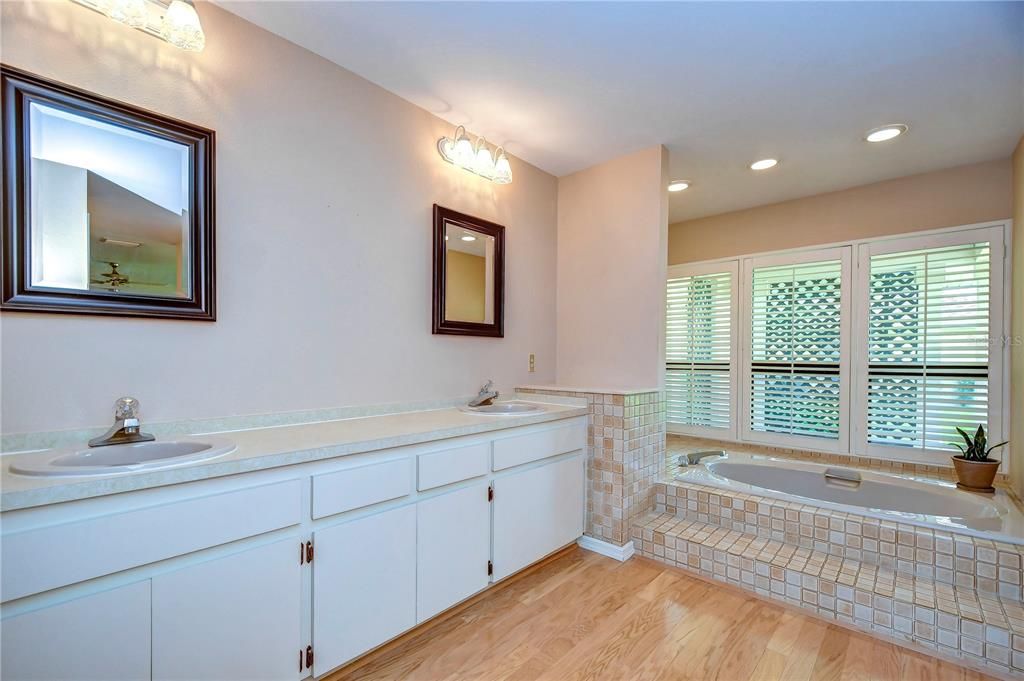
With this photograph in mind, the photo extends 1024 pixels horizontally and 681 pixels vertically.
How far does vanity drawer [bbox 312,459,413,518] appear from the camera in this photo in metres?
1.44

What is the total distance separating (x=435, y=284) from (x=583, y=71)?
1231mm

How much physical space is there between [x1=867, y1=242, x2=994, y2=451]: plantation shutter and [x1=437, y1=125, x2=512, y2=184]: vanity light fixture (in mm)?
2711

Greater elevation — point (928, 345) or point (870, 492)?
point (928, 345)

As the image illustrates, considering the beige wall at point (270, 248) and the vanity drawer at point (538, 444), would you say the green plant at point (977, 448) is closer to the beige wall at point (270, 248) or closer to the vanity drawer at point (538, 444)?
the vanity drawer at point (538, 444)

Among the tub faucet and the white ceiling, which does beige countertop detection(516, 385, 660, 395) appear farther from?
the white ceiling

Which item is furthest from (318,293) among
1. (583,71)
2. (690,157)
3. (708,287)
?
(708,287)

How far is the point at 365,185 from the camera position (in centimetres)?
210

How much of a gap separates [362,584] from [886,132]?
3.41 m

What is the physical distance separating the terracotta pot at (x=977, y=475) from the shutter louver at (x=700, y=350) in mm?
1431

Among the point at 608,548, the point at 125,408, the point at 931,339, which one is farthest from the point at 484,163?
the point at 931,339

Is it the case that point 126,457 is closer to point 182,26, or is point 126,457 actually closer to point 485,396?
point 182,26

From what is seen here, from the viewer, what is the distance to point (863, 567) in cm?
209

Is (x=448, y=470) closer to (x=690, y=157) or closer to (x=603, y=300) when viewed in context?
(x=603, y=300)

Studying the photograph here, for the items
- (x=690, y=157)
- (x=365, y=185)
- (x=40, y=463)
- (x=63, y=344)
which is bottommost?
(x=40, y=463)
